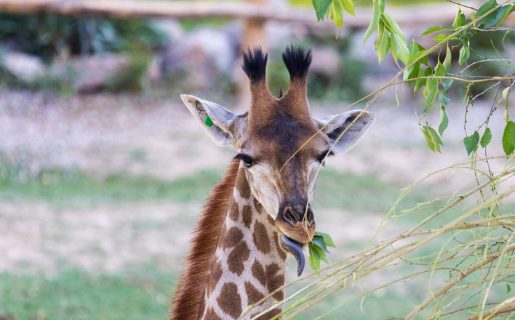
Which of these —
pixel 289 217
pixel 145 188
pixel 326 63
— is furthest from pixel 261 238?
pixel 326 63

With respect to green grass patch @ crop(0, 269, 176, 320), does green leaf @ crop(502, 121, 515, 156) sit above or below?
above

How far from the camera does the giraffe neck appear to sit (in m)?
3.72

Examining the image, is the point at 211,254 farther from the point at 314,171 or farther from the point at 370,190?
the point at 370,190

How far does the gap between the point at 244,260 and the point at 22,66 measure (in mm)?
11369

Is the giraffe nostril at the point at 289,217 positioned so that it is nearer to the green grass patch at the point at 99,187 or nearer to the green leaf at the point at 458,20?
the green leaf at the point at 458,20

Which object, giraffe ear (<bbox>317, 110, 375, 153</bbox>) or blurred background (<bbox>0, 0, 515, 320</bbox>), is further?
blurred background (<bbox>0, 0, 515, 320</bbox>)

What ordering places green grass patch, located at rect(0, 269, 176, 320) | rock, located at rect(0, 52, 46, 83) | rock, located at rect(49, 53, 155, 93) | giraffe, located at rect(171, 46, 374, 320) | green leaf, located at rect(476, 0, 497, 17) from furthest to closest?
1. rock, located at rect(49, 53, 155, 93)
2. rock, located at rect(0, 52, 46, 83)
3. green grass patch, located at rect(0, 269, 176, 320)
4. giraffe, located at rect(171, 46, 374, 320)
5. green leaf, located at rect(476, 0, 497, 17)

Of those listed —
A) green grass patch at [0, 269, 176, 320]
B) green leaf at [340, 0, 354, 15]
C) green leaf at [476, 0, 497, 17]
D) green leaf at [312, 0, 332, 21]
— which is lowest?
green grass patch at [0, 269, 176, 320]

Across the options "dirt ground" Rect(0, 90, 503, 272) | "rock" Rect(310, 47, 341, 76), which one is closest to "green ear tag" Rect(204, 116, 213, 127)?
"dirt ground" Rect(0, 90, 503, 272)

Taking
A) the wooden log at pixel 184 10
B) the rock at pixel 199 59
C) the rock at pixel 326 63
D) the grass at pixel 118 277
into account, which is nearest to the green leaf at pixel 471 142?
the grass at pixel 118 277

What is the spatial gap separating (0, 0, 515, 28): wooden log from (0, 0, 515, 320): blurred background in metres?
0.02

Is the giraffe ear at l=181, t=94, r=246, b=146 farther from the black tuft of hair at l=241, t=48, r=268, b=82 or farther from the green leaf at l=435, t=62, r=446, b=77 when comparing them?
the green leaf at l=435, t=62, r=446, b=77

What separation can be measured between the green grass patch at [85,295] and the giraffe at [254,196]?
3253mm

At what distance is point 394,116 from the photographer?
14195 millimetres
